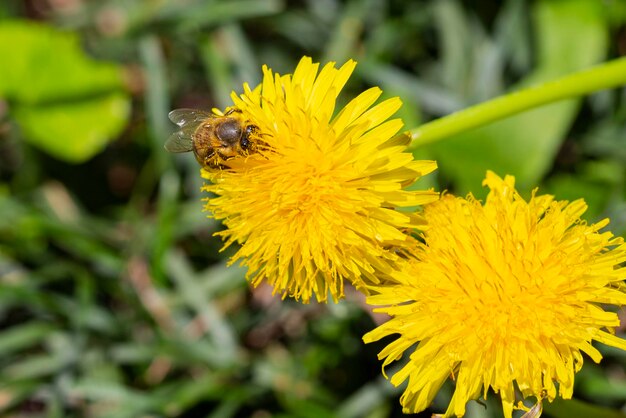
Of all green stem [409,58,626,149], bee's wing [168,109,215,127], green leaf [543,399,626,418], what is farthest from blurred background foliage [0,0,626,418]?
bee's wing [168,109,215,127]

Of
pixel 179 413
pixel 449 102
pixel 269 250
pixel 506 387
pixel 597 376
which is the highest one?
pixel 269 250

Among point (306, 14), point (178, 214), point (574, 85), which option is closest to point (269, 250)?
point (574, 85)

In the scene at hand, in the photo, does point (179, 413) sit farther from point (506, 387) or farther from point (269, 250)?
point (506, 387)

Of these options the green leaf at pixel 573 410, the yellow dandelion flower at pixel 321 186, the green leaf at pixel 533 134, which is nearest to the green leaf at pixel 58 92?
the green leaf at pixel 533 134

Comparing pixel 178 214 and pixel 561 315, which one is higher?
pixel 178 214

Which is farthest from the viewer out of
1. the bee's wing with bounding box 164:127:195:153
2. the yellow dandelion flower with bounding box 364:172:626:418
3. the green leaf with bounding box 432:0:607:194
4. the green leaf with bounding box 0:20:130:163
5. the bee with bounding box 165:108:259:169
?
the green leaf with bounding box 0:20:130:163

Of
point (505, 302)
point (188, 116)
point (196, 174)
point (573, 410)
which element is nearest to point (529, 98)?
point (505, 302)

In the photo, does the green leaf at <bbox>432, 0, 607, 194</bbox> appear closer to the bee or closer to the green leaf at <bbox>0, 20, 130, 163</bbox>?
the bee
